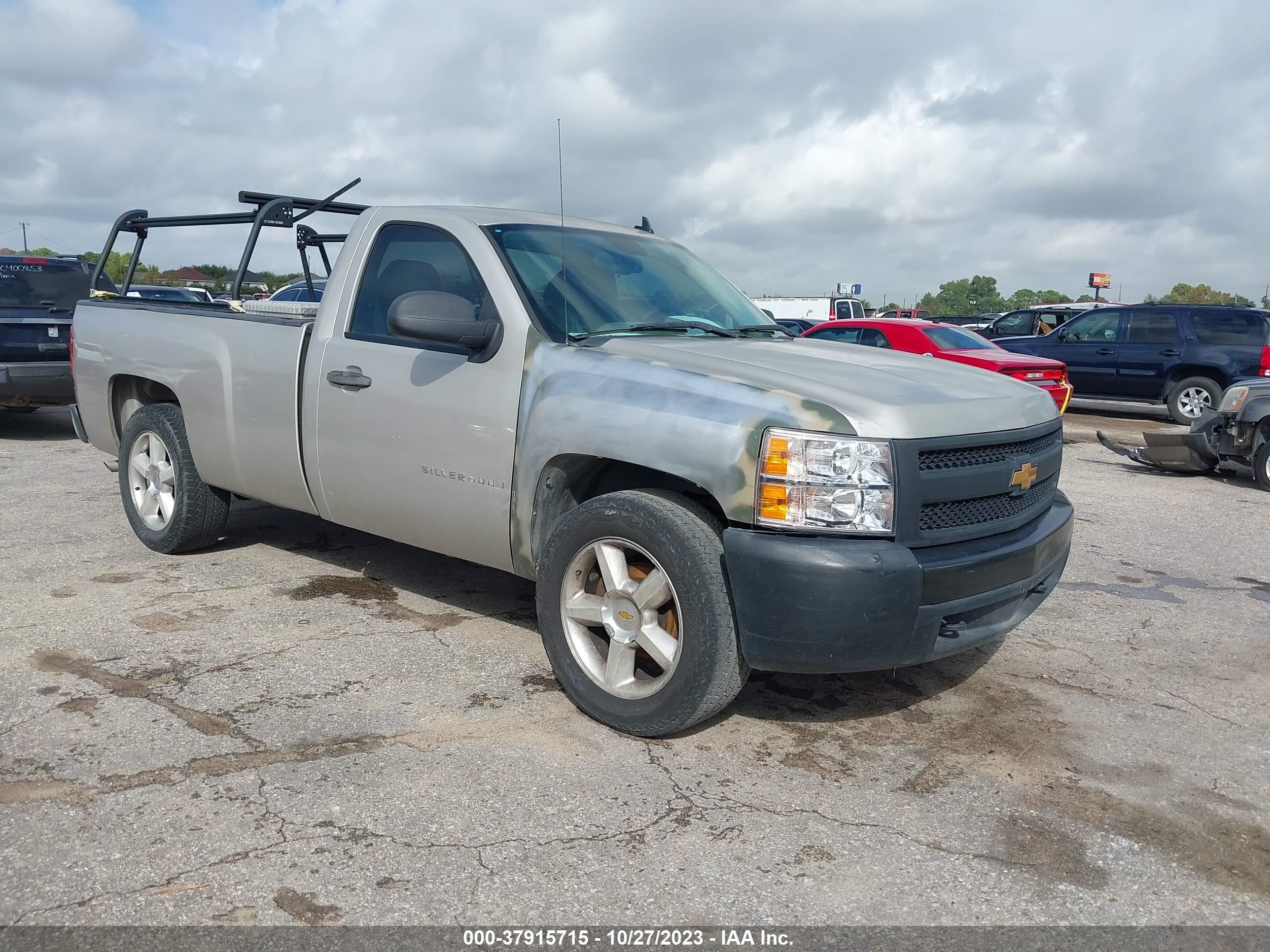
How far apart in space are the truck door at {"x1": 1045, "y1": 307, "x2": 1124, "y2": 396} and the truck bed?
1350cm

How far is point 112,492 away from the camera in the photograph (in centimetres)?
793

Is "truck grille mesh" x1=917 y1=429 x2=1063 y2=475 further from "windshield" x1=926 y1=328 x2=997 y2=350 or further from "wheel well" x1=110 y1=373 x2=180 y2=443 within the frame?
"windshield" x1=926 y1=328 x2=997 y2=350

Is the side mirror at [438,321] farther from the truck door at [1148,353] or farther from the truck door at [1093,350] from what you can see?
the truck door at [1148,353]

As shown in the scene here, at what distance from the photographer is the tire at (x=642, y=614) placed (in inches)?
133

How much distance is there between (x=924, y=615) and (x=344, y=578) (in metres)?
3.29

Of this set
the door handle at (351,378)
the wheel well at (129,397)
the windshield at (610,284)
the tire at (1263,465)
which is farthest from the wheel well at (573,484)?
the tire at (1263,465)

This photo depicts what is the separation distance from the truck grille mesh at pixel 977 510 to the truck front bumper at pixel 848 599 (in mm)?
80

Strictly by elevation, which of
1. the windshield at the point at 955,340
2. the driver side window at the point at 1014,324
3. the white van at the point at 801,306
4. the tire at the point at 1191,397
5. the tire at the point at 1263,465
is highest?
the white van at the point at 801,306

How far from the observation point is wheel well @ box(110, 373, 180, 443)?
241 inches

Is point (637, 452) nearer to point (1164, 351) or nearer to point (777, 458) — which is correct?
point (777, 458)

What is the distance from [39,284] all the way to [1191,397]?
14.8 m

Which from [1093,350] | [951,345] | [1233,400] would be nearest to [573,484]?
[1233,400]

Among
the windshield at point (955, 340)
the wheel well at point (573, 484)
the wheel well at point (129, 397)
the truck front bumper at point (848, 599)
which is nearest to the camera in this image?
the truck front bumper at point (848, 599)

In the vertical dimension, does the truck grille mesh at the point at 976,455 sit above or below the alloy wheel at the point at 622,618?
above
